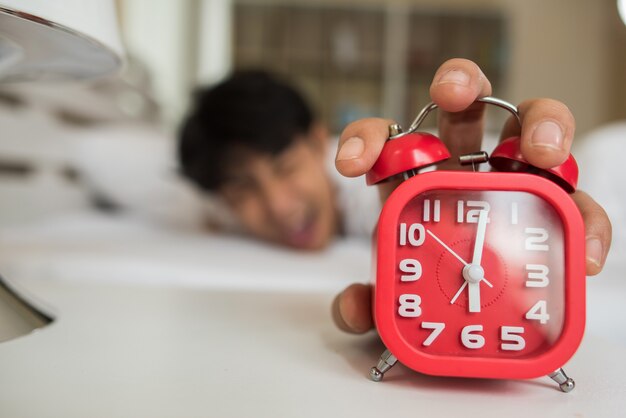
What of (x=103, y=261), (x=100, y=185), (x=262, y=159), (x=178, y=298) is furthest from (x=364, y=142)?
(x=100, y=185)

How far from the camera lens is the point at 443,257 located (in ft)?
1.28

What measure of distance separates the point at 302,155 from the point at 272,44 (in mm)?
2290

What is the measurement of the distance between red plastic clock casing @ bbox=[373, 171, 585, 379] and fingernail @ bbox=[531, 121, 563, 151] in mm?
23

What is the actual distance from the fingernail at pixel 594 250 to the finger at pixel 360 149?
0.52 ft

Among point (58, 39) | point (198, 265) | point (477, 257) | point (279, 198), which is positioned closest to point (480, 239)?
point (477, 257)

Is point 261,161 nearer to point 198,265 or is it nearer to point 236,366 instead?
point 198,265

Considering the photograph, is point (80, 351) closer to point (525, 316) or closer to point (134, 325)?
point (134, 325)

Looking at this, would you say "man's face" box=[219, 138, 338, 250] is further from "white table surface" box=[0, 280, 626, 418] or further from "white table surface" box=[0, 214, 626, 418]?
"white table surface" box=[0, 280, 626, 418]

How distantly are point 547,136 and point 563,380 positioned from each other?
0.56 feet

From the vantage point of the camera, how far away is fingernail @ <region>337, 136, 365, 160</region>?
383 millimetres

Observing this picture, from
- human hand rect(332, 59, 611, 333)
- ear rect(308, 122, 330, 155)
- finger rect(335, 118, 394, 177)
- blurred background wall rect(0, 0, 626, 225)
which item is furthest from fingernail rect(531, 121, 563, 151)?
blurred background wall rect(0, 0, 626, 225)

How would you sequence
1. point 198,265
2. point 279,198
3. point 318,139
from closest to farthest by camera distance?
point 198,265, point 279,198, point 318,139

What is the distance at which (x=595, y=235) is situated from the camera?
0.38 m

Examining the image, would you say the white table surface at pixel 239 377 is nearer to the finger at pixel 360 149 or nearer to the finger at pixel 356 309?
the finger at pixel 356 309
